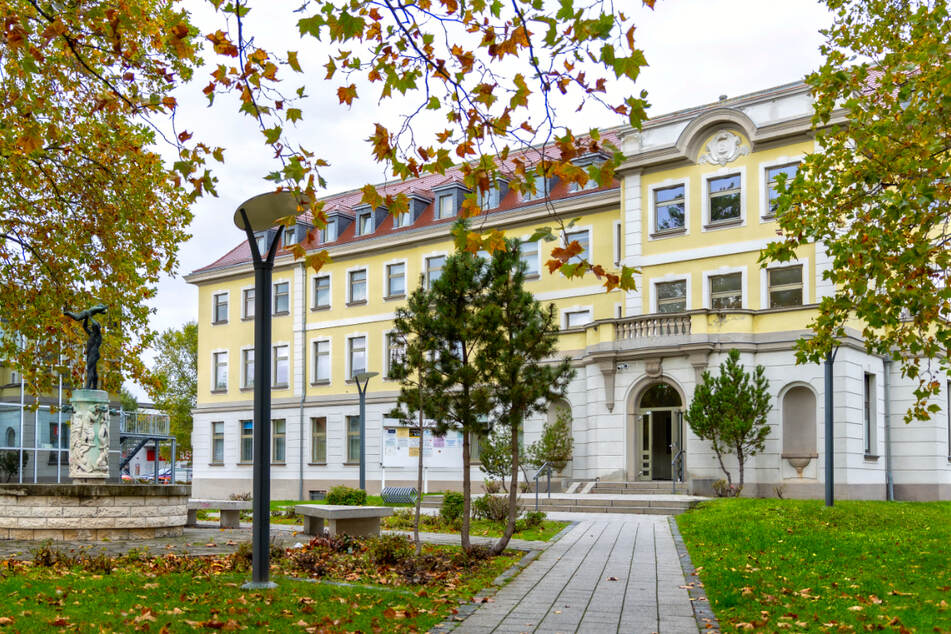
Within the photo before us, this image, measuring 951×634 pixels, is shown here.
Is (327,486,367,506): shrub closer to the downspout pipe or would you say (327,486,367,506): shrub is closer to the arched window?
the arched window

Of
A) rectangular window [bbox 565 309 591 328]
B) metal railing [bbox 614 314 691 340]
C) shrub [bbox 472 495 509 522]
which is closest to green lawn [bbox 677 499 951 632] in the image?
shrub [bbox 472 495 509 522]

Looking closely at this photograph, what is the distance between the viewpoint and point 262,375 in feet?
31.9

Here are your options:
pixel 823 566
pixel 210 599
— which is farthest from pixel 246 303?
pixel 210 599

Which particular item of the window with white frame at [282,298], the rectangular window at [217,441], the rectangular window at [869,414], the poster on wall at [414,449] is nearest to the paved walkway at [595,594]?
the poster on wall at [414,449]

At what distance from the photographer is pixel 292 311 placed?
4453 cm

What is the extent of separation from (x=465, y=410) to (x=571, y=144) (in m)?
6.85

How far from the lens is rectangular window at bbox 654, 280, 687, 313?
31.1 metres

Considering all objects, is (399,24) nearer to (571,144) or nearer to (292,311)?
(571,144)

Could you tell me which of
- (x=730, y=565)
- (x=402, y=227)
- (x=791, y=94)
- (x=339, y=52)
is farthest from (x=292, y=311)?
(x=339, y=52)

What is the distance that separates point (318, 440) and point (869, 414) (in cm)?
2259

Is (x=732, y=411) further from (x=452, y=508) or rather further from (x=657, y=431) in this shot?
(x=452, y=508)

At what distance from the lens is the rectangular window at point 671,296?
102 ft

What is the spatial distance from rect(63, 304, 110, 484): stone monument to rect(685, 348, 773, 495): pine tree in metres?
16.4

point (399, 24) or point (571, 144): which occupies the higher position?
point (399, 24)
